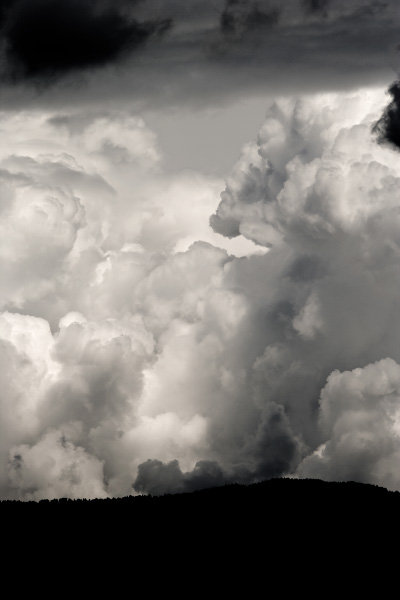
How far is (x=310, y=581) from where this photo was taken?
→ 19862cm

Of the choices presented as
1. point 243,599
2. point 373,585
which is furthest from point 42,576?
point 373,585

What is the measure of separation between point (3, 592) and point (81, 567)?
67.8 ft

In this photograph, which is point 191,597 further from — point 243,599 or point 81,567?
point 81,567

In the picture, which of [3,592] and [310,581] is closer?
[3,592]

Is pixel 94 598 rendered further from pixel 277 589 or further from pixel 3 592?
pixel 277 589

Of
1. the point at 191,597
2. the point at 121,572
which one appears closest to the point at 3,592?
the point at 121,572

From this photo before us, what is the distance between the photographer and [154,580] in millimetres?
196125

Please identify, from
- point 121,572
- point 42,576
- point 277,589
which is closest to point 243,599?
point 277,589

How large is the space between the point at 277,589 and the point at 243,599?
33.3 feet

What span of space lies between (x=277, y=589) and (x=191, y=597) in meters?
20.3

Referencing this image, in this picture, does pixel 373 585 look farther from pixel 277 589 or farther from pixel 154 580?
pixel 154 580

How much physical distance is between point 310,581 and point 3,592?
67833mm

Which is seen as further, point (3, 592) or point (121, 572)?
point (121, 572)

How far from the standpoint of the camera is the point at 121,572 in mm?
198625
